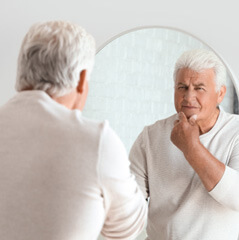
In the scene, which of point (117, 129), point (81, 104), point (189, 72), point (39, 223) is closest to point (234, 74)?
point (189, 72)

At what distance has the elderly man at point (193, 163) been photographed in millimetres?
1239

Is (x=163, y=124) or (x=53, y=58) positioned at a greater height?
(x=53, y=58)

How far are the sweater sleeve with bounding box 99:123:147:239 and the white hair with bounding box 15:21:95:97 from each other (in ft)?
0.36

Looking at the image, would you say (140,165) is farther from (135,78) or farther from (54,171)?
(54,171)

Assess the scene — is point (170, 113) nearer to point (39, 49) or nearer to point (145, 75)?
point (145, 75)

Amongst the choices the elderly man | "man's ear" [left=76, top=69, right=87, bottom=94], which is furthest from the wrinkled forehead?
"man's ear" [left=76, top=69, right=87, bottom=94]

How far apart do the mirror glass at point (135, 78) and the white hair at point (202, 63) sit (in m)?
0.04

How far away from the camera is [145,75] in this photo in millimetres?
1490

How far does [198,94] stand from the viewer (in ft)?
4.33

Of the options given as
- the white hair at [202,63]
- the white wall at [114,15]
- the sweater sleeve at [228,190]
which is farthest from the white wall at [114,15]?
the sweater sleeve at [228,190]

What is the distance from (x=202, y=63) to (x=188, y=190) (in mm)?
313

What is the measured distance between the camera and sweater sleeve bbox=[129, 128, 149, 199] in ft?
4.38

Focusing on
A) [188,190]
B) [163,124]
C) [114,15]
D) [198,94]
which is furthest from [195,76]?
[114,15]

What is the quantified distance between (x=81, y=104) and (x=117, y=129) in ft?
1.82
